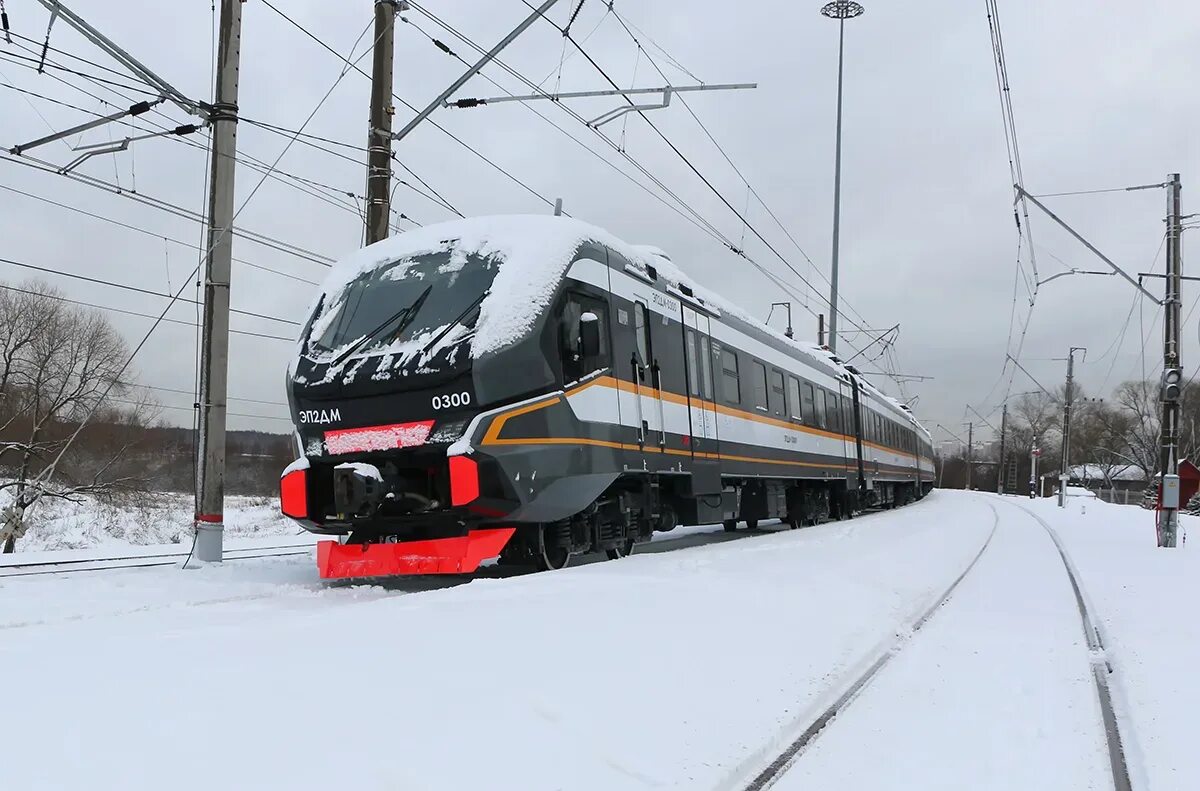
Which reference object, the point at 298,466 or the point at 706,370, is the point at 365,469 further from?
the point at 706,370

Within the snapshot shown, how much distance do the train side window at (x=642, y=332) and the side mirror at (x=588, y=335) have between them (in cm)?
143

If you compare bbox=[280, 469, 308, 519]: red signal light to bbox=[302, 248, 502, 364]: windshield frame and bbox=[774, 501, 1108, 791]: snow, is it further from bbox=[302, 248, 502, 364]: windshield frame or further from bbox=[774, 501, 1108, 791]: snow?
bbox=[774, 501, 1108, 791]: snow

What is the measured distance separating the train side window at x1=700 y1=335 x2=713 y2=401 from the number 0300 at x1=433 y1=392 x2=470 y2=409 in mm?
4470

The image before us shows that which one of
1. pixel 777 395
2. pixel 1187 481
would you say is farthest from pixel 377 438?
pixel 1187 481

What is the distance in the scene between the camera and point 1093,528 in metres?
24.3

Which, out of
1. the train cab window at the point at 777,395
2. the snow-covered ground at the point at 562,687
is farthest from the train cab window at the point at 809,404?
the snow-covered ground at the point at 562,687

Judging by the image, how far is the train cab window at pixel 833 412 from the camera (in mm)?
19188

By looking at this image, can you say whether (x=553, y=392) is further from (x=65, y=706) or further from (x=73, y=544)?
(x=73, y=544)

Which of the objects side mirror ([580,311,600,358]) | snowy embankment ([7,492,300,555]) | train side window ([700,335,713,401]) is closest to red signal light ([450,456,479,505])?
side mirror ([580,311,600,358])

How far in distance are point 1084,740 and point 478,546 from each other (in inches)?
182

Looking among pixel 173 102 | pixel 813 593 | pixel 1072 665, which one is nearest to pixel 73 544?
pixel 173 102

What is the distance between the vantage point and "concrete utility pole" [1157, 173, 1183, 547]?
17.6m

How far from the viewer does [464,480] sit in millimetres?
7344

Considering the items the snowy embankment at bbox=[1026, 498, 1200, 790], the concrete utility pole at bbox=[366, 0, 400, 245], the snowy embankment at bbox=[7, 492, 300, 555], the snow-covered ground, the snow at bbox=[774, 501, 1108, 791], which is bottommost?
the snowy embankment at bbox=[7, 492, 300, 555]
